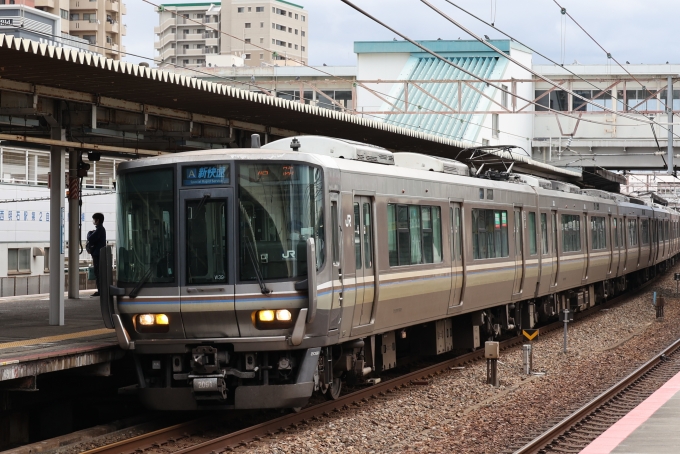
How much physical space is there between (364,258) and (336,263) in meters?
0.91

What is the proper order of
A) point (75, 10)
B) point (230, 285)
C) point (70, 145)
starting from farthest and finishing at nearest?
point (75, 10)
point (70, 145)
point (230, 285)

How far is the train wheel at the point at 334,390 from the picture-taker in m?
11.2

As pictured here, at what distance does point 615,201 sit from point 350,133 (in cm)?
1112

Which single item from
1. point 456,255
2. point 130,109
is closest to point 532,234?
point 456,255

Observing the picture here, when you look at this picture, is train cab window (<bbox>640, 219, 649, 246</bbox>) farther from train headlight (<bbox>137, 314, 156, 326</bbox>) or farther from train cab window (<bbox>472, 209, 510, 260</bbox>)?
train headlight (<bbox>137, 314, 156, 326</bbox>)

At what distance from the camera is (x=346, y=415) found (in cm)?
1091

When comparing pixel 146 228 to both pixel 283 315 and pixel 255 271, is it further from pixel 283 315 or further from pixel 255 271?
pixel 283 315

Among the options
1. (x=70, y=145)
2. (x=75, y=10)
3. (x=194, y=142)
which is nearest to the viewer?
(x=70, y=145)

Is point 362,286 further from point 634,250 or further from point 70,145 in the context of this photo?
point 634,250

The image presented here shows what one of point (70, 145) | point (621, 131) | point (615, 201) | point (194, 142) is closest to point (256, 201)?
point (70, 145)

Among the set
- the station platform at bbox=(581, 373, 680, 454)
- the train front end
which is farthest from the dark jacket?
the station platform at bbox=(581, 373, 680, 454)

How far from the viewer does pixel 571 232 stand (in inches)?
844

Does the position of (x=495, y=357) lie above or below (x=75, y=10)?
below

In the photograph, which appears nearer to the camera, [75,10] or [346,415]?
[346,415]
